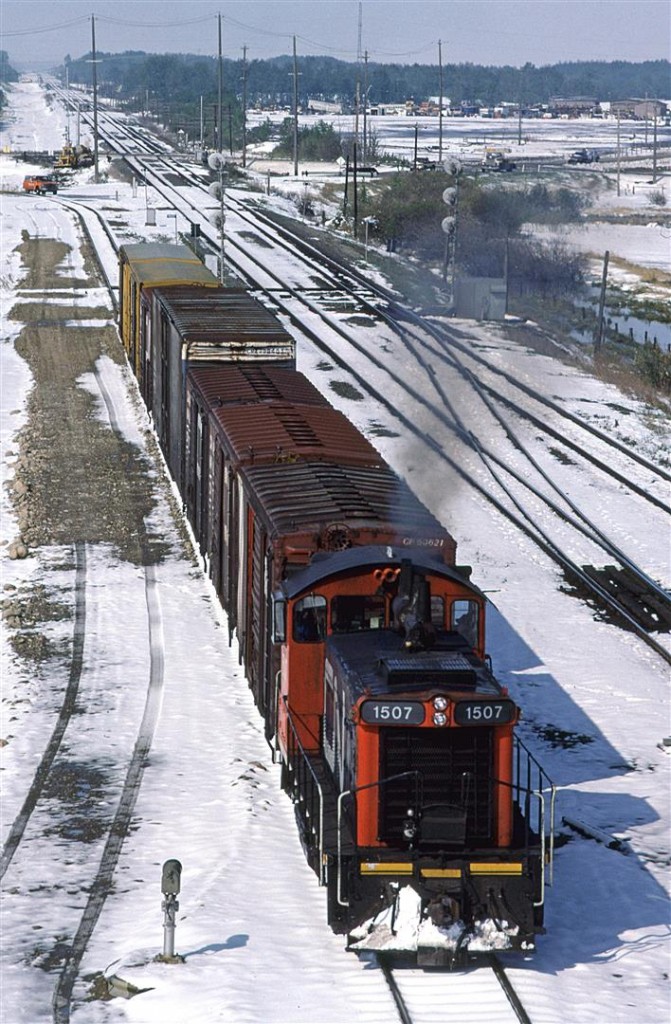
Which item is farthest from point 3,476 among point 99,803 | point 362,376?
point 99,803

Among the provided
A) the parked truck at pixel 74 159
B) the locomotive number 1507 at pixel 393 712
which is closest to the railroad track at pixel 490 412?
the locomotive number 1507 at pixel 393 712

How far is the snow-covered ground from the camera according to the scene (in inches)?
519

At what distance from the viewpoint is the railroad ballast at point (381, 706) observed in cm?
1327

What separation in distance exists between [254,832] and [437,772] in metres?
3.77

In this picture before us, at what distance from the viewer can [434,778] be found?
13602 millimetres

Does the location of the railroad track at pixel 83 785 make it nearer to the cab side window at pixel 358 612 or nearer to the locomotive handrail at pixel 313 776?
the locomotive handrail at pixel 313 776

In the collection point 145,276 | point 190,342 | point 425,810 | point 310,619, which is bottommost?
point 425,810

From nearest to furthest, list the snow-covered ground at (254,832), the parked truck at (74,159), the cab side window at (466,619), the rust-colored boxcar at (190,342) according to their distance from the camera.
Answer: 1. the snow-covered ground at (254,832)
2. the cab side window at (466,619)
3. the rust-colored boxcar at (190,342)
4. the parked truck at (74,159)

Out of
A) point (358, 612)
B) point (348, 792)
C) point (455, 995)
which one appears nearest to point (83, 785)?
point (358, 612)

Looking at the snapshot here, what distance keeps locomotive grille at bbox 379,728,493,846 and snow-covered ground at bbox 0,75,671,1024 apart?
1.42 m

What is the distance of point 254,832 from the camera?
16.6m

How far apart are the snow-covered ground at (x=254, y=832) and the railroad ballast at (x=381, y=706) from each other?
0.55 meters

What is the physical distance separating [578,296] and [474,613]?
5961 cm

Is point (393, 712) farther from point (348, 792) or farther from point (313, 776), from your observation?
point (313, 776)
